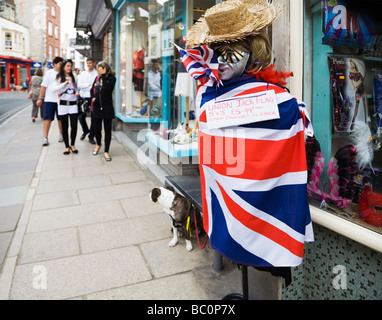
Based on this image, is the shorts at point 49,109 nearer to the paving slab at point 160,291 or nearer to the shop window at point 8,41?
the paving slab at point 160,291

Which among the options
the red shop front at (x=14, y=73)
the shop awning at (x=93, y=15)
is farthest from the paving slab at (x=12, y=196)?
the red shop front at (x=14, y=73)

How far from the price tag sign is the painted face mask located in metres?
0.14

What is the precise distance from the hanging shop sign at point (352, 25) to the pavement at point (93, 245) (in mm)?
1979

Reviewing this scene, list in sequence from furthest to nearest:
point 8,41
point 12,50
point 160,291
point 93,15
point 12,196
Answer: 1. point 12,50
2. point 8,41
3. point 93,15
4. point 12,196
5. point 160,291

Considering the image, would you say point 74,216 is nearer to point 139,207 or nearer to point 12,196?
point 139,207

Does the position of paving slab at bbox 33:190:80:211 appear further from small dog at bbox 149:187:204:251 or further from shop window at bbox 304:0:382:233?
shop window at bbox 304:0:382:233

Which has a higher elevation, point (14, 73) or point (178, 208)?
point (14, 73)

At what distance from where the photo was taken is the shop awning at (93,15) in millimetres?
10633

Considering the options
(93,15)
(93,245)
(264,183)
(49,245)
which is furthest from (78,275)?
(93,15)

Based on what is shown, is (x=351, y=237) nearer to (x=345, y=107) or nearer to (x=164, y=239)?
(x=345, y=107)

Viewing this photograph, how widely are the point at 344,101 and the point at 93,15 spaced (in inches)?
505

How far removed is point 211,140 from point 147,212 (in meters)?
2.48

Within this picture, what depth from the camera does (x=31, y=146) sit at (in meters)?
7.91

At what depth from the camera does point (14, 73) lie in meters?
41.2
